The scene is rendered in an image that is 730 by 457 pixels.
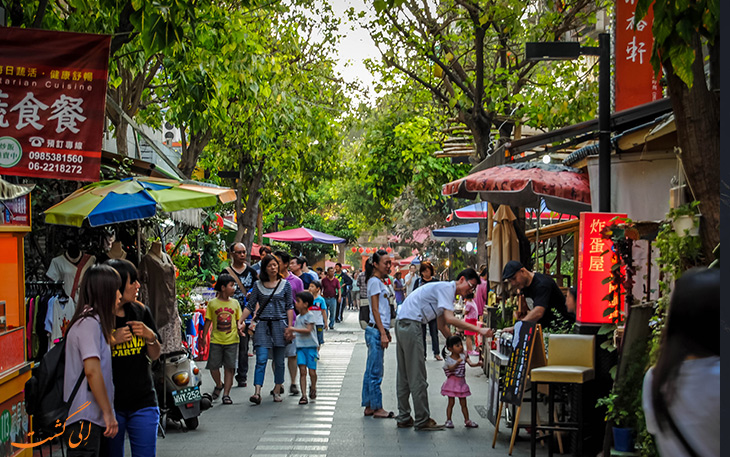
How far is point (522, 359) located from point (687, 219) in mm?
2795

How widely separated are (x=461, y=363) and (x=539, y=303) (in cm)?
115

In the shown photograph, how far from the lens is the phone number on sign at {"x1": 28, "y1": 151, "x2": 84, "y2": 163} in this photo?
7023mm

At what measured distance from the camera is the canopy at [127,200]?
8188 millimetres

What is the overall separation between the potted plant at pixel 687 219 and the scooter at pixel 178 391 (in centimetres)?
548

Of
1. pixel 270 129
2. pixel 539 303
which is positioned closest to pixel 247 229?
pixel 270 129

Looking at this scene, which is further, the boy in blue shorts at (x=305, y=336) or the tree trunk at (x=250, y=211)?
the tree trunk at (x=250, y=211)

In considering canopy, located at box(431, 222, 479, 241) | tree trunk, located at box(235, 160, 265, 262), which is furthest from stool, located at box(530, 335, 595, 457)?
tree trunk, located at box(235, 160, 265, 262)

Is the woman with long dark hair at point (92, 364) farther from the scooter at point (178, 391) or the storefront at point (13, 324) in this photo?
the scooter at point (178, 391)

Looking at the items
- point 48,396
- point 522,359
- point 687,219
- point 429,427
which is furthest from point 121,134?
point 687,219

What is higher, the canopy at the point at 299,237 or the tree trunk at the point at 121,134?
the tree trunk at the point at 121,134

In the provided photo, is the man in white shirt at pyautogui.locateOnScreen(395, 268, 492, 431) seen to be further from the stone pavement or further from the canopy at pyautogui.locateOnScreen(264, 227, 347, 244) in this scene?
the canopy at pyautogui.locateOnScreen(264, 227, 347, 244)

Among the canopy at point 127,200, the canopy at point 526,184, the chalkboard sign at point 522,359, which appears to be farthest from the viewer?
the canopy at point 526,184

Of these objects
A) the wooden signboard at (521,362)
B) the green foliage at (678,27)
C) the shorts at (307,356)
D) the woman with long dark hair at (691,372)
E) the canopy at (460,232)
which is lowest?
the shorts at (307,356)

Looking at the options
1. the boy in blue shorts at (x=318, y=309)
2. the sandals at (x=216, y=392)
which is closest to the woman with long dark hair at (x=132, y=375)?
the sandals at (x=216, y=392)
